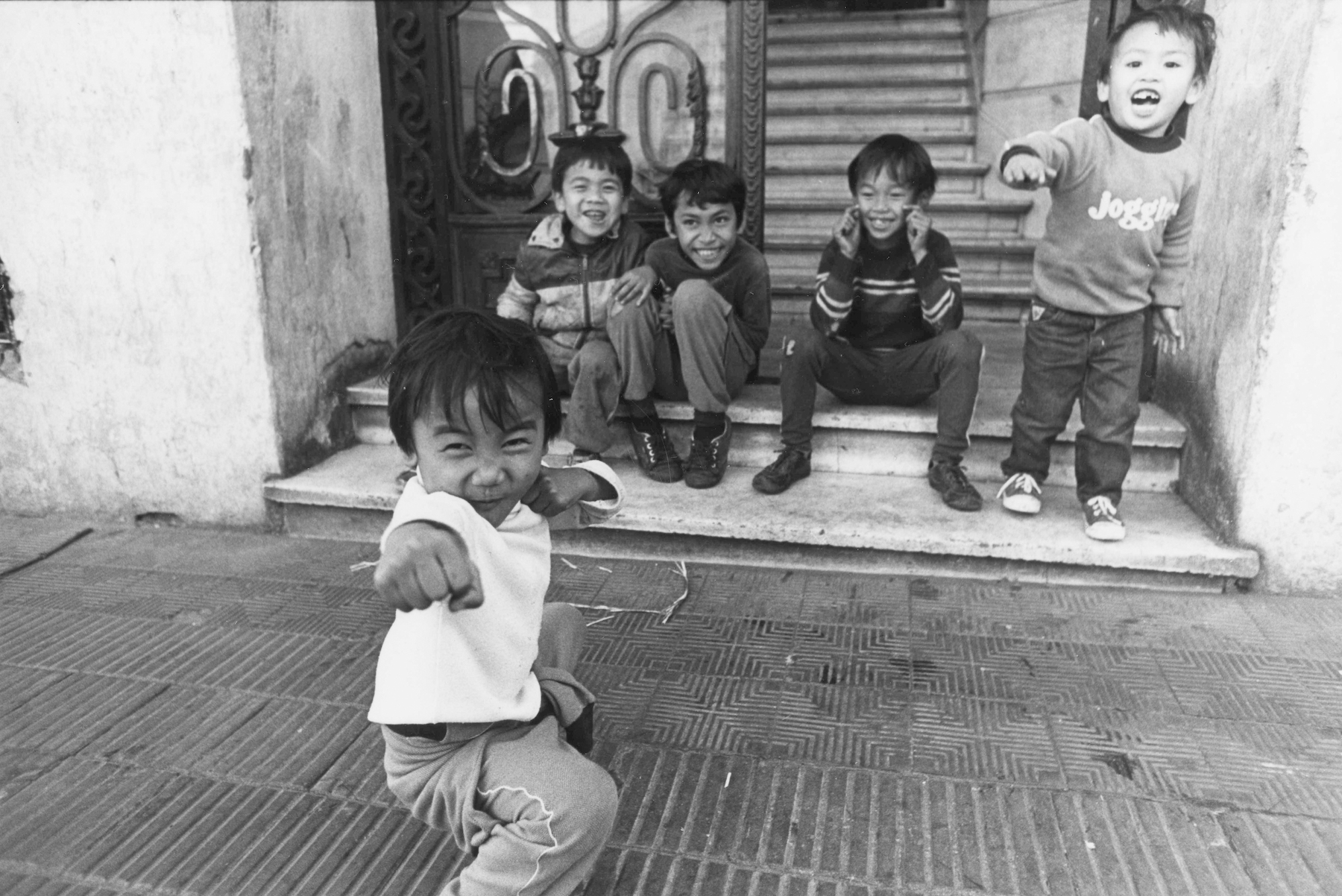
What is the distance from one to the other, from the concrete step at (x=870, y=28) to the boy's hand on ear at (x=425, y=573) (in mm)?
7342

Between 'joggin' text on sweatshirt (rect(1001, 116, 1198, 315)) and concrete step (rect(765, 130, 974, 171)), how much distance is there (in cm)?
394

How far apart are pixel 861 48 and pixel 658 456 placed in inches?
214

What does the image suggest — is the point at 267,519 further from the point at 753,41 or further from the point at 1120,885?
the point at 1120,885

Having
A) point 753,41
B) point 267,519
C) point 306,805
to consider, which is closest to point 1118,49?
point 753,41

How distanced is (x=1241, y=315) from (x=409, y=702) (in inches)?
108

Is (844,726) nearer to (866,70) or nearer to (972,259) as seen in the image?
(972,259)

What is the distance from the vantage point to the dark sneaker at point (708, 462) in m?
3.53

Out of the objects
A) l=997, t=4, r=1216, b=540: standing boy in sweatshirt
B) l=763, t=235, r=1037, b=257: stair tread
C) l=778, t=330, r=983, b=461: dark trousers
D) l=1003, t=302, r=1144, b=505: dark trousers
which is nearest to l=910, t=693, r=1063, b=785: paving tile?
l=997, t=4, r=1216, b=540: standing boy in sweatshirt

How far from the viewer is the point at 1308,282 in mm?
2797

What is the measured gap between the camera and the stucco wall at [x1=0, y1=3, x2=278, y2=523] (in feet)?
10.9

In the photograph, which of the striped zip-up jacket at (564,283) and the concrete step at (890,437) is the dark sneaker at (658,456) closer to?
the concrete step at (890,437)

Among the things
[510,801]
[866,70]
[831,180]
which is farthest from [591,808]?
[866,70]

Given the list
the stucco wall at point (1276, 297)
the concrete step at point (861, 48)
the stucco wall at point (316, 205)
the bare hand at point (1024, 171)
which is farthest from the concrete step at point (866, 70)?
the bare hand at point (1024, 171)

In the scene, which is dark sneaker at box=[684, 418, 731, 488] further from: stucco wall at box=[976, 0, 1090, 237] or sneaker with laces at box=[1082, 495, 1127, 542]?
stucco wall at box=[976, 0, 1090, 237]
